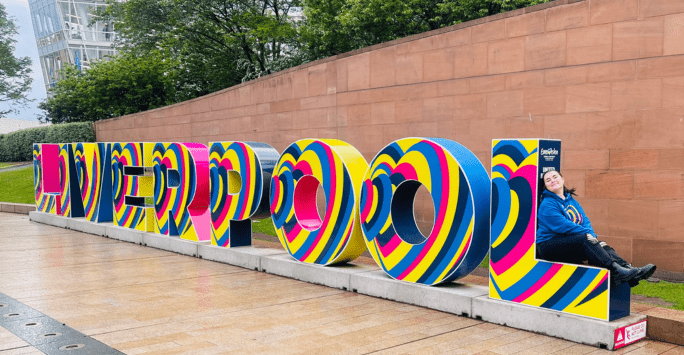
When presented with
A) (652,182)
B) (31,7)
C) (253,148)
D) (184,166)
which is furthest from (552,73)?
(31,7)

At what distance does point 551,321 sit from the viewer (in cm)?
646

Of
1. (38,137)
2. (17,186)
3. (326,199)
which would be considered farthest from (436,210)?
(38,137)

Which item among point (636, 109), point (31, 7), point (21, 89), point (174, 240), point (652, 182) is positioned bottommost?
point (174, 240)

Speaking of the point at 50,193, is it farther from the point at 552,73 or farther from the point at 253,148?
the point at 552,73

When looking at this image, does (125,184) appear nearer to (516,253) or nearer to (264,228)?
(264,228)

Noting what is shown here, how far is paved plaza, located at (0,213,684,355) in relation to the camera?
6121 millimetres

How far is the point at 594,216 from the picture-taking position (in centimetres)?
1017

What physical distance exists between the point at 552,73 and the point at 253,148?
5091mm

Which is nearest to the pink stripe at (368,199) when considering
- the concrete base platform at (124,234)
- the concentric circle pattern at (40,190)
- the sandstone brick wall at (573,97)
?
Result: the sandstone brick wall at (573,97)

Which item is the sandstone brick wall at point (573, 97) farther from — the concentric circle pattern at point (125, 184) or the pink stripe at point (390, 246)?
the concentric circle pattern at point (125, 184)

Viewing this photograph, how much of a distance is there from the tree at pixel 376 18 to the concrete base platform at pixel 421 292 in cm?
1413

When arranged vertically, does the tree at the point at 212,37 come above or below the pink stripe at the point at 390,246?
above

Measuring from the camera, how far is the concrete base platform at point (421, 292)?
623cm

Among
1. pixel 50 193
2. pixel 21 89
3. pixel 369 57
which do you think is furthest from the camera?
pixel 21 89
